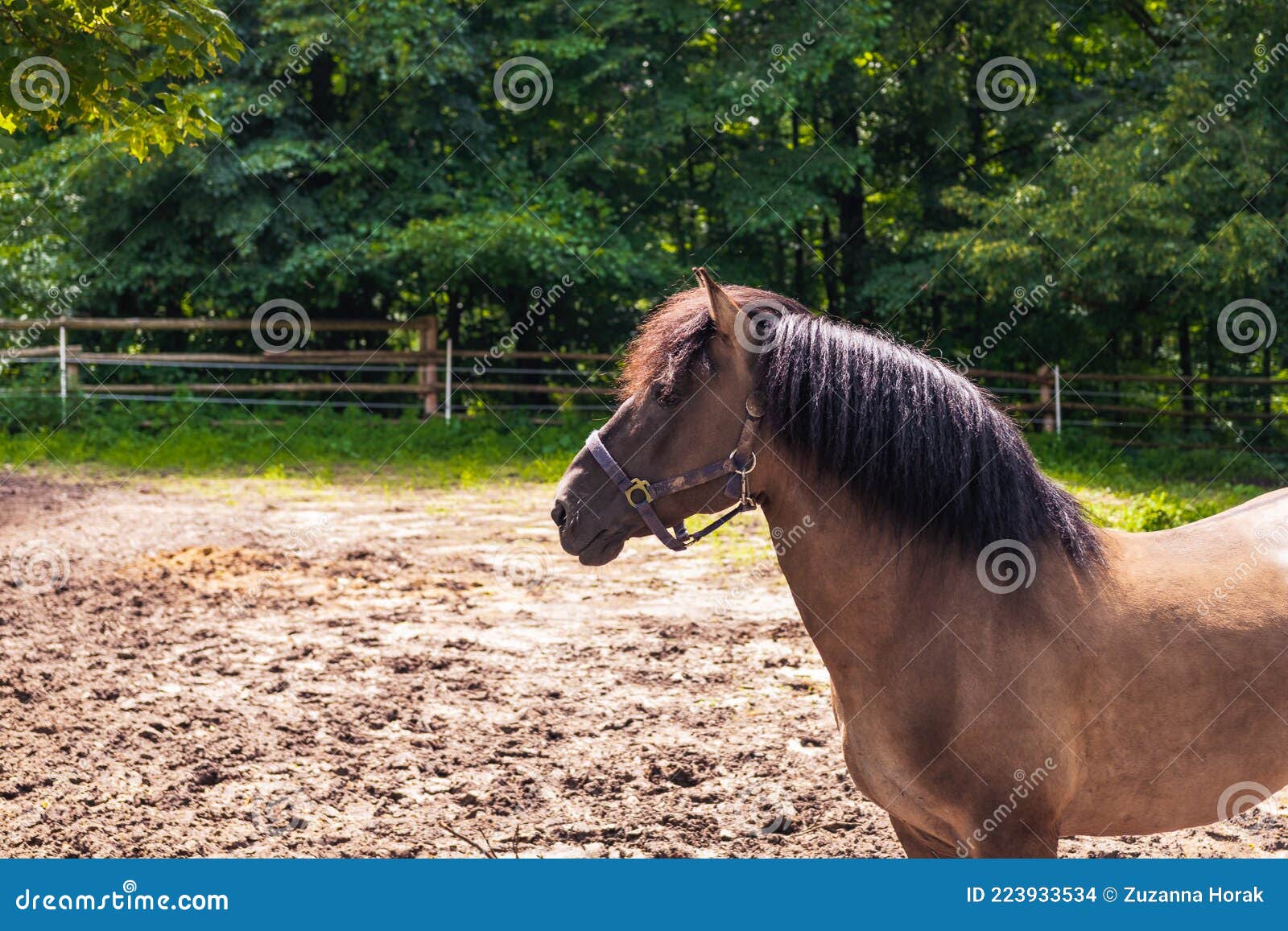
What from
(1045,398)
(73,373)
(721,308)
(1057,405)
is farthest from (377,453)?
(721,308)

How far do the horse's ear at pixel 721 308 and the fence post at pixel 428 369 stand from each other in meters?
13.9

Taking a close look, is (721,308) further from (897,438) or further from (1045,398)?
(1045,398)

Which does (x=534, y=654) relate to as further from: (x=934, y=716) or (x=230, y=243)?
(x=230, y=243)

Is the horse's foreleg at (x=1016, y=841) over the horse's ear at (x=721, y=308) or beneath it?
beneath

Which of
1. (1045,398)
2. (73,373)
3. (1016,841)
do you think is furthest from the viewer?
(1045,398)

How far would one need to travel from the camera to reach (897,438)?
260cm

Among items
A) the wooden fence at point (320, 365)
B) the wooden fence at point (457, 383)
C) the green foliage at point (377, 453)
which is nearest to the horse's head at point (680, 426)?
the green foliage at point (377, 453)

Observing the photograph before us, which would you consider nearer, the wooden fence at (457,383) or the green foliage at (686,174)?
the green foliage at (686,174)

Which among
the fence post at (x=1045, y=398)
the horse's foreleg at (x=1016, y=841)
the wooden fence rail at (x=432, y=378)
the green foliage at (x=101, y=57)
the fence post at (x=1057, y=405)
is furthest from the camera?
the fence post at (x=1045, y=398)

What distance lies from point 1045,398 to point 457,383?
900 cm

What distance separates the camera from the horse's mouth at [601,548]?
271 centimetres

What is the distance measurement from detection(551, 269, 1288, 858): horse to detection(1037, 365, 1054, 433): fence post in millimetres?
14114

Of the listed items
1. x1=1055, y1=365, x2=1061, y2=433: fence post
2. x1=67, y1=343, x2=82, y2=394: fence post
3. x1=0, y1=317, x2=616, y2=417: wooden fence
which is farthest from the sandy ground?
x1=1055, y1=365, x2=1061, y2=433: fence post

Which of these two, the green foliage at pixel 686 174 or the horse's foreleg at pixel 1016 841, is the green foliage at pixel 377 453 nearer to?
the green foliage at pixel 686 174
